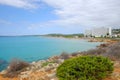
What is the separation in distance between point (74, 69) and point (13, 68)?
21.7ft

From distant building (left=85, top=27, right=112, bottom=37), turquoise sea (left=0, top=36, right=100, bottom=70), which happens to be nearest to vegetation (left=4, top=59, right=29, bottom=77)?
turquoise sea (left=0, top=36, right=100, bottom=70)

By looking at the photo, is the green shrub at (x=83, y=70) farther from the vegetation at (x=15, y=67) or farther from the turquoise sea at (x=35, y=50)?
the turquoise sea at (x=35, y=50)

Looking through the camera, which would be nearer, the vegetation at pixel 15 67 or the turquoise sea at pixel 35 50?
the vegetation at pixel 15 67

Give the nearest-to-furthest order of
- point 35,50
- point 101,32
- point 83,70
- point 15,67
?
point 83,70 < point 15,67 < point 35,50 < point 101,32

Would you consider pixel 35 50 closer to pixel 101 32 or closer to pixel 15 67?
pixel 15 67

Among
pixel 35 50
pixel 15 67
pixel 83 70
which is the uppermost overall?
pixel 83 70

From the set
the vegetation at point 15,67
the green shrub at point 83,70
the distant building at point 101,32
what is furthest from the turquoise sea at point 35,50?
the distant building at point 101,32

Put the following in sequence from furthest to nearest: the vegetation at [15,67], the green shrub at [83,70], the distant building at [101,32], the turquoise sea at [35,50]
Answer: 1. the distant building at [101,32]
2. the turquoise sea at [35,50]
3. the vegetation at [15,67]
4. the green shrub at [83,70]

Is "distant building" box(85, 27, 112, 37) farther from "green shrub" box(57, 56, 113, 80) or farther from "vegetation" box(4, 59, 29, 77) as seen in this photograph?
"green shrub" box(57, 56, 113, 80)

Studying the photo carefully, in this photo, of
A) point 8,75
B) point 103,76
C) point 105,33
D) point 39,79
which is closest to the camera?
point 103,76

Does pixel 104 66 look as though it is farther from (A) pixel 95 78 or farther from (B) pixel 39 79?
(B) pixel 39 79

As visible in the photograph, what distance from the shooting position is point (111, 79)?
888 cm

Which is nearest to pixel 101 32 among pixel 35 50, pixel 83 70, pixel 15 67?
pixel 35 50

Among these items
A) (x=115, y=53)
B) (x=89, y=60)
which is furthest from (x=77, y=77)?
(x=115, y=53)
